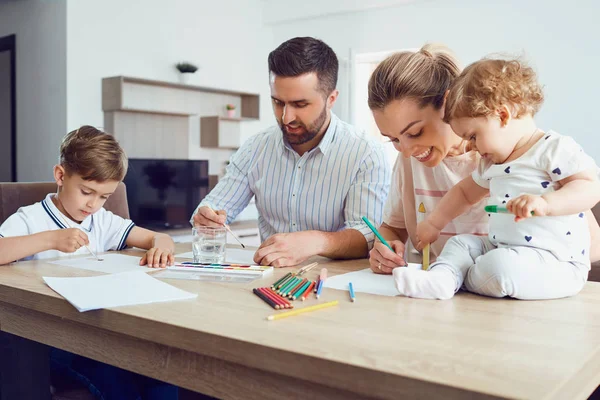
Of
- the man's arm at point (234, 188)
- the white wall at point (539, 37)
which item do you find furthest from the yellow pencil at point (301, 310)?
the white wall at point (539, 37)

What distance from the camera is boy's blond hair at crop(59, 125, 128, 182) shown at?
1701 mm

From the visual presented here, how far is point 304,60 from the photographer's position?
188 cm

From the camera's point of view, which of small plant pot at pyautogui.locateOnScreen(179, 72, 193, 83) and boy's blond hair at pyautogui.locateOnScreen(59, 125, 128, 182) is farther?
small plant pot at pyautogui.locateOnScreen(179, 72, 193, 83)

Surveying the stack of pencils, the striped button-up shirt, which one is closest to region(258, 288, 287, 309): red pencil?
the stack of pencils

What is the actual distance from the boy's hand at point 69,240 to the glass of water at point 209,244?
274 mm

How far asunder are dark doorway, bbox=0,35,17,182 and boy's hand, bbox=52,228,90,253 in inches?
167

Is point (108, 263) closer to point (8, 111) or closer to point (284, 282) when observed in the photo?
point (284, 282)

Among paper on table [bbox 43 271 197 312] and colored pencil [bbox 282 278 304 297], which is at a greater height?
colored pencil [bbox 282 278 304 297]

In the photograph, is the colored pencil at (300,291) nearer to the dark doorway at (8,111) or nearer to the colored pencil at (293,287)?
the colored pencil at (293,287)

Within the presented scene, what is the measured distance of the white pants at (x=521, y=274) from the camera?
1049 mm

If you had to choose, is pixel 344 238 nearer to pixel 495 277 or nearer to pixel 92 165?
pixel 495 277

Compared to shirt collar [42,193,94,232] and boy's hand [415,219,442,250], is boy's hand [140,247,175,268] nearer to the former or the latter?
shirt collar [42,193,94,232]

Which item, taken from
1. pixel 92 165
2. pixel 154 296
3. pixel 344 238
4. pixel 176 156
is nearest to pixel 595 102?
pixel 176 156

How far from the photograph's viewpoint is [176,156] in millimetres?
5668
